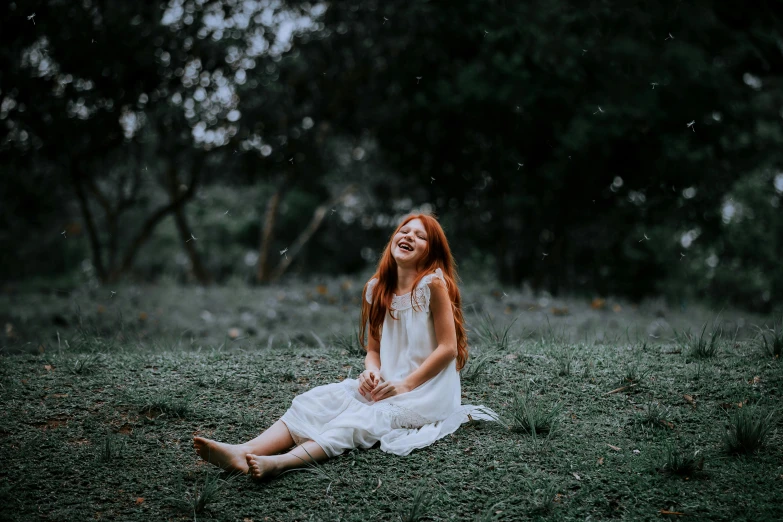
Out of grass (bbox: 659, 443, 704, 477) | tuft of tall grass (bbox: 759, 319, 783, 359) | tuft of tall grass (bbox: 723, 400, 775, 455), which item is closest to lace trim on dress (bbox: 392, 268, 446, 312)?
grass (bbox: 659, 443, 704, 477)

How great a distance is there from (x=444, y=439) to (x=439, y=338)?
0.54 m

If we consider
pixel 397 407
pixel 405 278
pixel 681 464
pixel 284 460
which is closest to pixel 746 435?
pixel 681 464

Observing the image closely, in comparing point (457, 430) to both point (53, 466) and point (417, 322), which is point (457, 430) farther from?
point (53, 466)

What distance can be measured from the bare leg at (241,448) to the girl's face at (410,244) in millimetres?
1095

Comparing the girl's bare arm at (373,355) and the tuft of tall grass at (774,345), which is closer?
the girl's bare arm at (373,355)

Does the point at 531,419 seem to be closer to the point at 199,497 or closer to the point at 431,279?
the point at 431,279

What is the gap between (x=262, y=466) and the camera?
116 inches

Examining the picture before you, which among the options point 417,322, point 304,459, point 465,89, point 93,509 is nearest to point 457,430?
point 417,322

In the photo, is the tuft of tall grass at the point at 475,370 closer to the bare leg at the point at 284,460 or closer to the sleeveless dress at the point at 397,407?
the sleeveless dress at the point at 397,407

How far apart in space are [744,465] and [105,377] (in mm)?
3692

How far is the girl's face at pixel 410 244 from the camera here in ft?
11.6

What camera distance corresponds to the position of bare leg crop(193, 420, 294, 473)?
2904mm

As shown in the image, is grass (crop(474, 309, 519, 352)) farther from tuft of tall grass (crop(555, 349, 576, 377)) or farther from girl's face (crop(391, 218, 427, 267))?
girl's face (crop(391, 218, 427, 267))

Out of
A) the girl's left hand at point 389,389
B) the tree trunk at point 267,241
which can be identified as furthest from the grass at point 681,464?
the tree trunk at point 267,241
